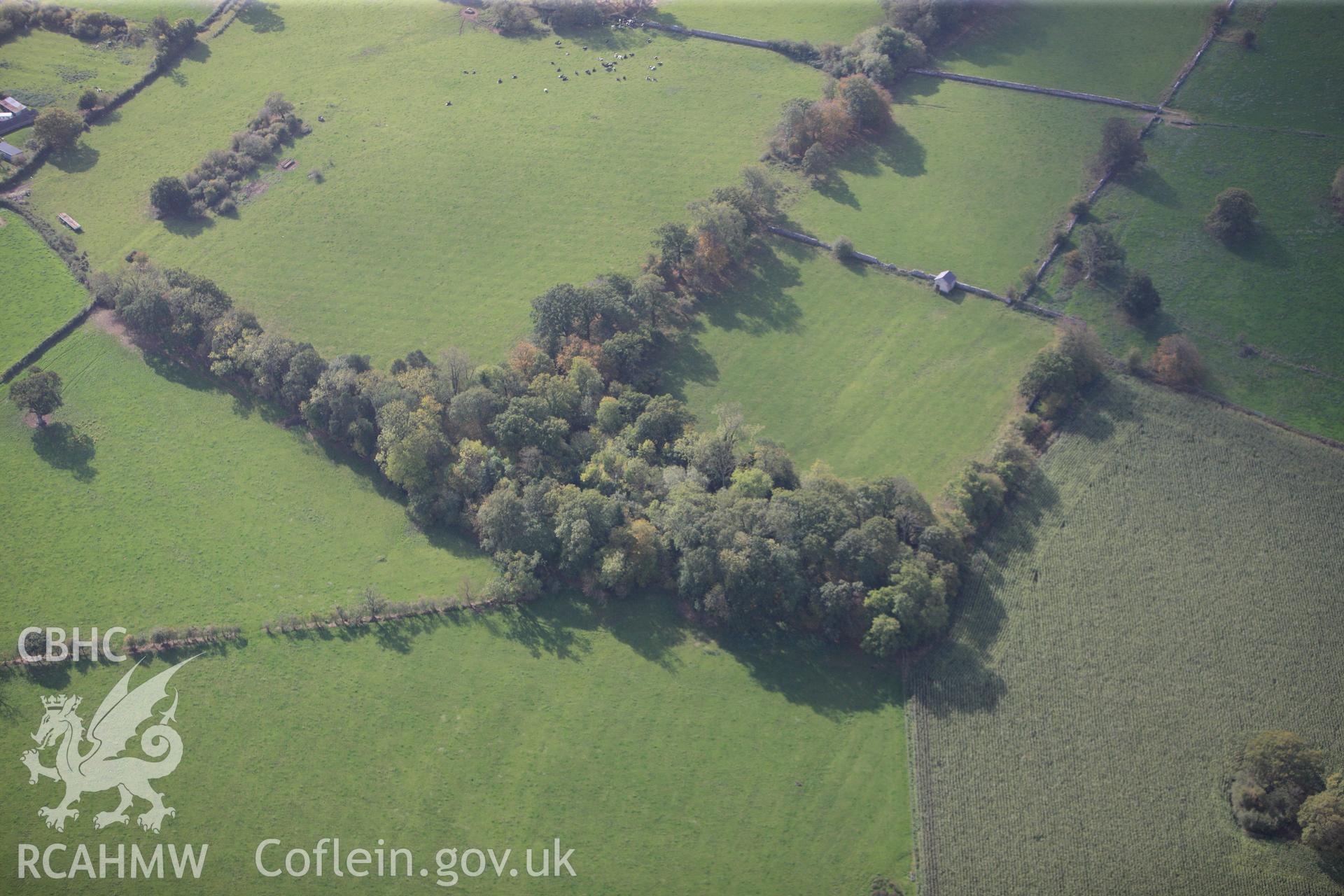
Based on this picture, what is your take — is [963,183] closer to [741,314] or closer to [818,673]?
[741,314]

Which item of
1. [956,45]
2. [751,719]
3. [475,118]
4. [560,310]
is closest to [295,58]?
[475,118]

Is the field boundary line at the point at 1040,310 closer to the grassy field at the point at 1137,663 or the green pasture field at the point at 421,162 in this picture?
the grassy field at the point at 1137,663

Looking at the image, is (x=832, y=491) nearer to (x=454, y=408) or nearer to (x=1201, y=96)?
(x=454, y=408)

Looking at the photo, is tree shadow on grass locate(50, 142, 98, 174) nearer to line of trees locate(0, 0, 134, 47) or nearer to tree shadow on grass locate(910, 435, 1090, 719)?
line of trees locate(0, 0, 134, 47)

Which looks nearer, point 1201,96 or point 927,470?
point 927,470

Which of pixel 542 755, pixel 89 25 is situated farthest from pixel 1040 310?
pixel 89 25

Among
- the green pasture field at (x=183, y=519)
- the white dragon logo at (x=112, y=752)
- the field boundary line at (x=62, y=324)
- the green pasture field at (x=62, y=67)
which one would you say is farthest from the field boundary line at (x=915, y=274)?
the green pasture field at (x=62, y=67)
